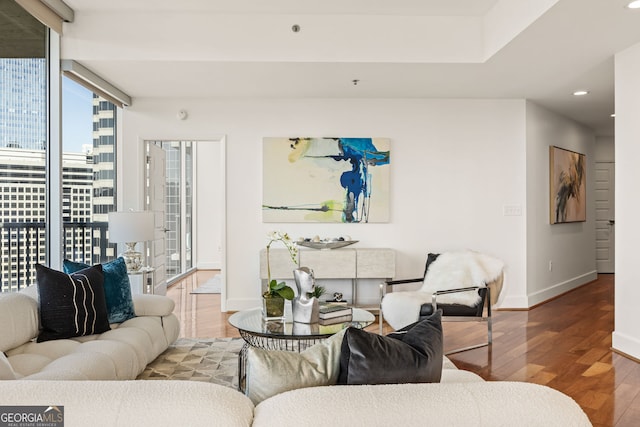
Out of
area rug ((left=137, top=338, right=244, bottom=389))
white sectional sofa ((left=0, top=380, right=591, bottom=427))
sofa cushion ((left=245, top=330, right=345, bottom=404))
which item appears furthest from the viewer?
area rug ((left=137, top=338, right=244, bottom=389))

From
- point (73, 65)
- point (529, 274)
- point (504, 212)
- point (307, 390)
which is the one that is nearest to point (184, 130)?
point (73, 65)

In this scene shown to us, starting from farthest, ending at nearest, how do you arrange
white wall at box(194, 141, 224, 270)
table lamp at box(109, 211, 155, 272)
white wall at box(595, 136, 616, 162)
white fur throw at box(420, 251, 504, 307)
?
white wall at box(194, 141, 224, 270) < white wall at box(595, 136, 616, 162) < table lamp at box(109, 211, 155, 272) < white fur throw at box(420, 251, 504, 307)

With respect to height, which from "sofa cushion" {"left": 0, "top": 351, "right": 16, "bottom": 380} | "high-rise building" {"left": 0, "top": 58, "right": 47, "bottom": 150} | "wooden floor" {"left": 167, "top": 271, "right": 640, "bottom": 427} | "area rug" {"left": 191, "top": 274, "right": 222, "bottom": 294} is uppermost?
"high-rise building" {"left": 0, "top": 58, "right": 47, "bottom": 150}

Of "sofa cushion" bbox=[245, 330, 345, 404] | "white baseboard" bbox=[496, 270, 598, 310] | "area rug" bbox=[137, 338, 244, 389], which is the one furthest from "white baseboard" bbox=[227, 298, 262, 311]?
"sofa cushion" bbox=[245, 330, 345, 404]

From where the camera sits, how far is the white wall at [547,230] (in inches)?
216

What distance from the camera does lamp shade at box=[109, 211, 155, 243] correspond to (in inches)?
161

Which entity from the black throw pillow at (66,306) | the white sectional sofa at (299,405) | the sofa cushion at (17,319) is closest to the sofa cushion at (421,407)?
the white sectional sofa at (299,405)

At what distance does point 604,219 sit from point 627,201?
5111 millimetres

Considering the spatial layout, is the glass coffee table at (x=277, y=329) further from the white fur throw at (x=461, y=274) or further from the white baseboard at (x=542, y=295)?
the white baseboard at (x=542, y=295)

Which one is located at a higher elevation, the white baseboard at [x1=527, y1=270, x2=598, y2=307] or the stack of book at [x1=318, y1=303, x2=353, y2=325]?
the stack of book at [x1=318, y1=303, x2=353, y2=325]

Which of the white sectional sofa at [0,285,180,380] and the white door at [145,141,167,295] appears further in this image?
the white door at [145,141,167,295]

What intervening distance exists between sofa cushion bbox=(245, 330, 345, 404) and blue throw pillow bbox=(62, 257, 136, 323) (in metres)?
2.24

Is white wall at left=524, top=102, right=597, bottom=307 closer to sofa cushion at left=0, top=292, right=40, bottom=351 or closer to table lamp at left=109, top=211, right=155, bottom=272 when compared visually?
table lamp at left=109, top=211, right=155, bottom=272

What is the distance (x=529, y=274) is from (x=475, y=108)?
1931 millimetres
